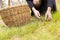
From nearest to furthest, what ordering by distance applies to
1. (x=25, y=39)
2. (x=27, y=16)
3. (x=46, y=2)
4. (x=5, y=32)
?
(x=25, y=39) < (x=5, y=32) < (x=27, y=16) < (x=46, y=2)

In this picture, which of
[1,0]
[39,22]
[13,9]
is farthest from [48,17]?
[1,0]

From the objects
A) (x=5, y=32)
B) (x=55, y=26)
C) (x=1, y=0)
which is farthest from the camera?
(x=1, y=0)

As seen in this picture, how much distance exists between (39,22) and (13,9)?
1.20ft

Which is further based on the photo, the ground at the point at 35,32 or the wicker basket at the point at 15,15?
the wicker basket at the point at 15,15

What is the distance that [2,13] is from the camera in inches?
96.0

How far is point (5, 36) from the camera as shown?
6.87 feet

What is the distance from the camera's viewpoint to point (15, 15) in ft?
8.46

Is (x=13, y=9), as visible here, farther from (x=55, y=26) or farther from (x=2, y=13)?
(x=55, y=26)

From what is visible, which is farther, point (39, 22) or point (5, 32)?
point (39, 22)

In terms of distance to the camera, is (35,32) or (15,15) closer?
(35,32)

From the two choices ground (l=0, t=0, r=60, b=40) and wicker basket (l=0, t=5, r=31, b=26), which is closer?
ground (l=0, t=0, r=60, b=40)

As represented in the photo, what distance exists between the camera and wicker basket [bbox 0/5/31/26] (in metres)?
2.46

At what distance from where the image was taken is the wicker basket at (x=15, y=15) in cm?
246

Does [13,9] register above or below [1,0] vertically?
above
